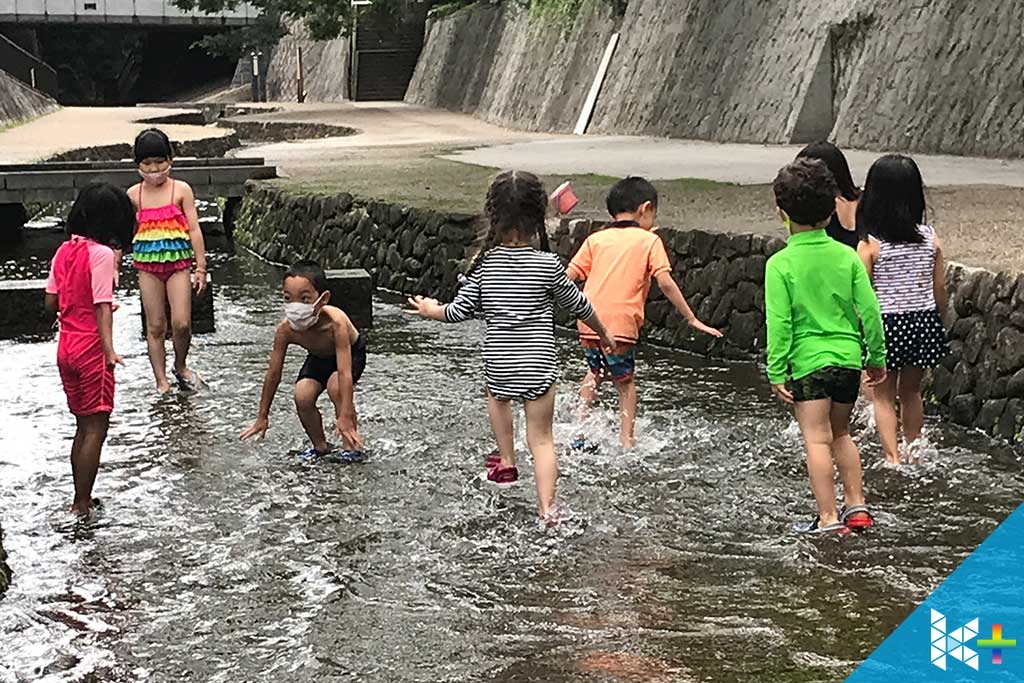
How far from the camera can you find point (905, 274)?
731 centimetres

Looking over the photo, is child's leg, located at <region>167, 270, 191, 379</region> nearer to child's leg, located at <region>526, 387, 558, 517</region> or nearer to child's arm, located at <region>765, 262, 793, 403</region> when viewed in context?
child's leg, located at <region>526, 387, 558, 517</region>

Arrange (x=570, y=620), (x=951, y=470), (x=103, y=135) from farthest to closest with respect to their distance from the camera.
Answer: (x=103, y=135)
(x=951, y=470)
(x=570, y=620)

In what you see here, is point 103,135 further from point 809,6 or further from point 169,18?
point 169,18

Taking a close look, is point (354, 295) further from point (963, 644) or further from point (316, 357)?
point (963, 644)

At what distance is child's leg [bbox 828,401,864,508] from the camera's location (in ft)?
20.7

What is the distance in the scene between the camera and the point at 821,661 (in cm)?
493

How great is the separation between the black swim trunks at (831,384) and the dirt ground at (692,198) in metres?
2.71

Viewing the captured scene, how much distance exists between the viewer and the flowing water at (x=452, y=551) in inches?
201

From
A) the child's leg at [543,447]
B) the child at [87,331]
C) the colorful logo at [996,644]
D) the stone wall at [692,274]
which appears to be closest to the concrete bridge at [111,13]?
the stone wall at [692,274]

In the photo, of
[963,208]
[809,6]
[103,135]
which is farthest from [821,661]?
[103,135]

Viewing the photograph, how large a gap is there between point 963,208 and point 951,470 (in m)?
4.97

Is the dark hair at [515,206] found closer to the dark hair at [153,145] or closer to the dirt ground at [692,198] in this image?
the dirt ground at [692,198]

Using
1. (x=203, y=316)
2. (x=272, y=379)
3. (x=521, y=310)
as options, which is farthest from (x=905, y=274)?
(x=203, y=316)

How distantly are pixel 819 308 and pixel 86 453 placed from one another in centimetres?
332
